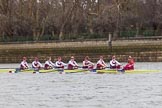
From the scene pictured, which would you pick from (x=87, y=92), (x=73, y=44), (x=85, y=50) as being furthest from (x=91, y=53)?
(x=87, y=92)

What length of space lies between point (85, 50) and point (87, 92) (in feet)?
118

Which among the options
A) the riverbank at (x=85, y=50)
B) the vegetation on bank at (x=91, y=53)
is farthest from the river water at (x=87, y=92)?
the riverbank at (x=85, y=50)

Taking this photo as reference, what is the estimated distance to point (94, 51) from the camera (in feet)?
230

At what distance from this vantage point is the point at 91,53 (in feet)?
230

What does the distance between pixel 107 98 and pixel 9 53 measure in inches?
1791

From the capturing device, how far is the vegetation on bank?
67.0 meters

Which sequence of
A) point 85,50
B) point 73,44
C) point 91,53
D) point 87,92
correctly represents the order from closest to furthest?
point 87,92
point 91,53
point 85,50
point 73,44

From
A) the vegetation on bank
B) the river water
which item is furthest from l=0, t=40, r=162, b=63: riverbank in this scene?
the river water

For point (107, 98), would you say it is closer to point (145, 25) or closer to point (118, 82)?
point (118, 82)

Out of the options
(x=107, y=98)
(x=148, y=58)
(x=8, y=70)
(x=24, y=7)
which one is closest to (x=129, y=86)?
(x=107, y=98)

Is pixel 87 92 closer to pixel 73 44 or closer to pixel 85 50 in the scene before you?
pixel 85 50

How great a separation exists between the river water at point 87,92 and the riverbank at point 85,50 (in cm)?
2047

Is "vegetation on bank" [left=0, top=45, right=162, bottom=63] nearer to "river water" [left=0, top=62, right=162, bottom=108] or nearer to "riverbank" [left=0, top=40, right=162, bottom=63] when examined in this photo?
"riverbank" [left=0, top=40, right=162, bottom=63]

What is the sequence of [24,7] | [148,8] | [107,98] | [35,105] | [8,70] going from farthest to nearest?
[148,8]
[24,7]
[8,70]
[107,98]
[35,105]
